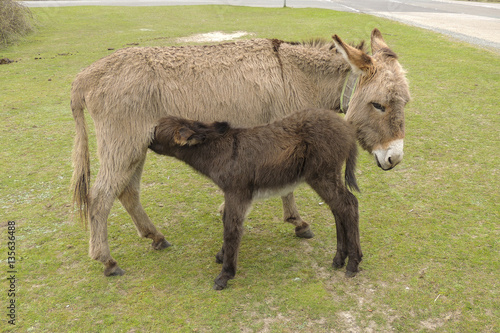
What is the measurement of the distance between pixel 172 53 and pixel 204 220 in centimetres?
187

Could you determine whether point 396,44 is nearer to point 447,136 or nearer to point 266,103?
point 447,136

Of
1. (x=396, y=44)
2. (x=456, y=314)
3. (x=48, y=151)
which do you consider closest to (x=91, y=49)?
(x=48, y=151)

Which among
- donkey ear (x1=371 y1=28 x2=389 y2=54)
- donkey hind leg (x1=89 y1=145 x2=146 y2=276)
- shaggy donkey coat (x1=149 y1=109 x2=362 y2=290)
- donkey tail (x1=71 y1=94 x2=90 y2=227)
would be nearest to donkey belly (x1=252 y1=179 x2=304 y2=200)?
shaggy donkey coat (x1=149 y1=109 x2=362 y2=290)

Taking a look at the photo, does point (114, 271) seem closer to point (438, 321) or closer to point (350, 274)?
point (350, 274)

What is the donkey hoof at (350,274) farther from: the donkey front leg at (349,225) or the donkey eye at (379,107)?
the donkey eye at (379,107)

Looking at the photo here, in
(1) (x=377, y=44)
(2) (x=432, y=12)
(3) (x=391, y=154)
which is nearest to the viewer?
(3) (x=391, y=154)

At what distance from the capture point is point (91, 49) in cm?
1358

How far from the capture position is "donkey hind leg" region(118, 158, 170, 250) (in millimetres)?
4137

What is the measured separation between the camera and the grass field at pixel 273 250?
324 cm

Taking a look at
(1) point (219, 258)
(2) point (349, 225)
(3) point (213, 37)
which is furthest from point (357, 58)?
(3) point (213, 37)

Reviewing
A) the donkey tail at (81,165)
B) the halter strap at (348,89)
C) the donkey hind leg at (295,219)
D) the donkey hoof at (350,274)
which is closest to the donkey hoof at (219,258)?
the donkey hind leg at (295,219)

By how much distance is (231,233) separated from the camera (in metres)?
3.54

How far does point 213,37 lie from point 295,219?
11428 mm

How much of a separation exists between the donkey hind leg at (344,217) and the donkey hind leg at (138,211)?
5.44 feet
